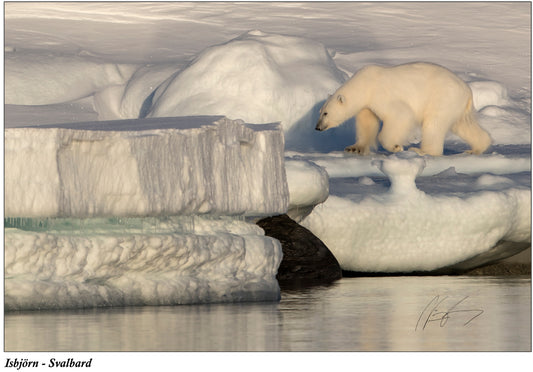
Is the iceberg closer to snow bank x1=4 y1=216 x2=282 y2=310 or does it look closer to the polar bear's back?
snow bank x1=4 y1=216 x2=282 y2=310

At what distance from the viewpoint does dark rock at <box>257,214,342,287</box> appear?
10406 millimetres

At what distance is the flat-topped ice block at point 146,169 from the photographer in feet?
24.3

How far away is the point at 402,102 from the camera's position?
44.4 ft

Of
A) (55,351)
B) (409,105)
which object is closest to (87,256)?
(55,351)

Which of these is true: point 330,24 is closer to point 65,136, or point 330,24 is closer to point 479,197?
point 479,197

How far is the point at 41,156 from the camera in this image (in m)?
7.43

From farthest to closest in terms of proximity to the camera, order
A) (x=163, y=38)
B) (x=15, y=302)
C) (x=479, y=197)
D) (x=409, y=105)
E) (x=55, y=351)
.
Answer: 1. (x=163, y=38)
2. (x=409, y=105)
3. (x=479, y=197)
4. (x=15, y=302)
5. (x=55, y=351)

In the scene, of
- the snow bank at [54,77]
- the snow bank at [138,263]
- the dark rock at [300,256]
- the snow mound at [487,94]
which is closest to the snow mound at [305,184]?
the dark rock at [300,256]

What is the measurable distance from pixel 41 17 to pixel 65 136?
35.7 feet
